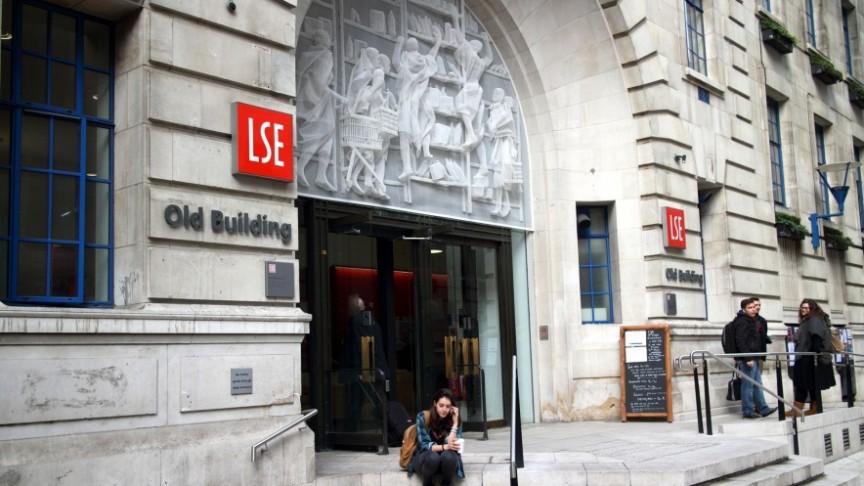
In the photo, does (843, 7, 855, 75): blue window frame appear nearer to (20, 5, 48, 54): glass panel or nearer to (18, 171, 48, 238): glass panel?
(20, 5, 48, 54): glass panel

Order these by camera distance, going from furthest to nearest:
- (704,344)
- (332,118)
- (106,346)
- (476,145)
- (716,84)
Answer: (716,84)
(704,344)
(476,145)
(332,118)
(106,346)

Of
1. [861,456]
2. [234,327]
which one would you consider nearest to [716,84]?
[861,456]

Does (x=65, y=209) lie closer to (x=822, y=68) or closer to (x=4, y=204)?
(x=4, y=204)

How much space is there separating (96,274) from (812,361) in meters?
10.8

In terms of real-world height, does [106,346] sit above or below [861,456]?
above

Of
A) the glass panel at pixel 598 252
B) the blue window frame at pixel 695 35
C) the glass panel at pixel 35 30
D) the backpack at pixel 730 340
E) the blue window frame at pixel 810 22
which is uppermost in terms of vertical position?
the blue window frame at pixel 810 22

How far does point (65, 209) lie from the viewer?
8492 millimetres

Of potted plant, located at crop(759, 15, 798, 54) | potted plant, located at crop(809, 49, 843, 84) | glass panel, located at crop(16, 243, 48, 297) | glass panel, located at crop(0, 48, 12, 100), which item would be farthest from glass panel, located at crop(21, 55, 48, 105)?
potted plant, located at crop(809, 49, 843, 84)

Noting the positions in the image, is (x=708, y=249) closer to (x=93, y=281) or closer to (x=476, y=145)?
(x=476, y=145)

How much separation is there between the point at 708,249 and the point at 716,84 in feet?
10.6

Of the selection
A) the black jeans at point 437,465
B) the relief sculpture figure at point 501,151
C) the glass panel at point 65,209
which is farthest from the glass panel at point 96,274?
the relief sculpture figure at point 501,151

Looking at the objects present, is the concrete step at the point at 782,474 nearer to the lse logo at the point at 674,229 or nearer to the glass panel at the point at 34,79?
the lse logo at the point at 674,229

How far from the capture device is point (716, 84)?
59.7 feet

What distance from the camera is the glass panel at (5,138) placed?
318 inches
